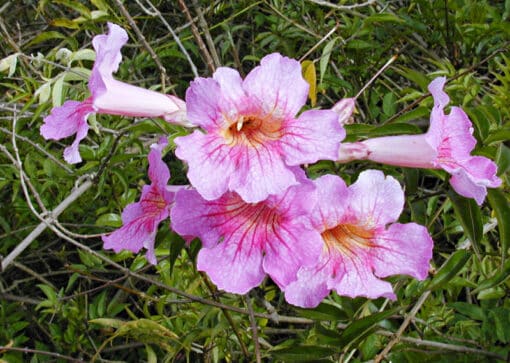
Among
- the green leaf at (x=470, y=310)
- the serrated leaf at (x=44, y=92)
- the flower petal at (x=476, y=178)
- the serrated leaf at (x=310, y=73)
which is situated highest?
the serrated leaf at (x=44, y=92)

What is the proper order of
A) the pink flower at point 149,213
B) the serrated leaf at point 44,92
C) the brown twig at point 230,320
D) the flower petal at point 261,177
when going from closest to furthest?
1. the flower petal at point 261,177
2. the pink flower at point 149,213
3. the brown twig at point 230,320
4. the serrated leaf at point 44,92

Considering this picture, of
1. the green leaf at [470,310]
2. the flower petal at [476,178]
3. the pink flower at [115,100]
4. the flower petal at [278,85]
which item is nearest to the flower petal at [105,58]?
the pink flower at [115,100]

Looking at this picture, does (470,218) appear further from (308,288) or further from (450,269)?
(308,288)

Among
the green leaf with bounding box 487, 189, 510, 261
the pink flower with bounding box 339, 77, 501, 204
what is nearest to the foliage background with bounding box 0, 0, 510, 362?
the green leaf with bounding box 487, 189, 510, 261

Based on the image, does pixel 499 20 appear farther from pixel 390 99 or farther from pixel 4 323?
pixel 4 323

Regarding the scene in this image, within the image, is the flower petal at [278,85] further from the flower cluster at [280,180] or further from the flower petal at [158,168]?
the flower petal at [158,168]

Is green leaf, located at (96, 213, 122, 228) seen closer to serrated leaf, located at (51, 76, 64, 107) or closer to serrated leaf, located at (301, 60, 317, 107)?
serrated leaf, located at (51, 76, 64, 107)

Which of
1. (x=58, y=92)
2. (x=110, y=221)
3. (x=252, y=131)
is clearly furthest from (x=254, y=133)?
(x=110, y=221)

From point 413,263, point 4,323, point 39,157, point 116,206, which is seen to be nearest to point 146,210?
point 413,263
